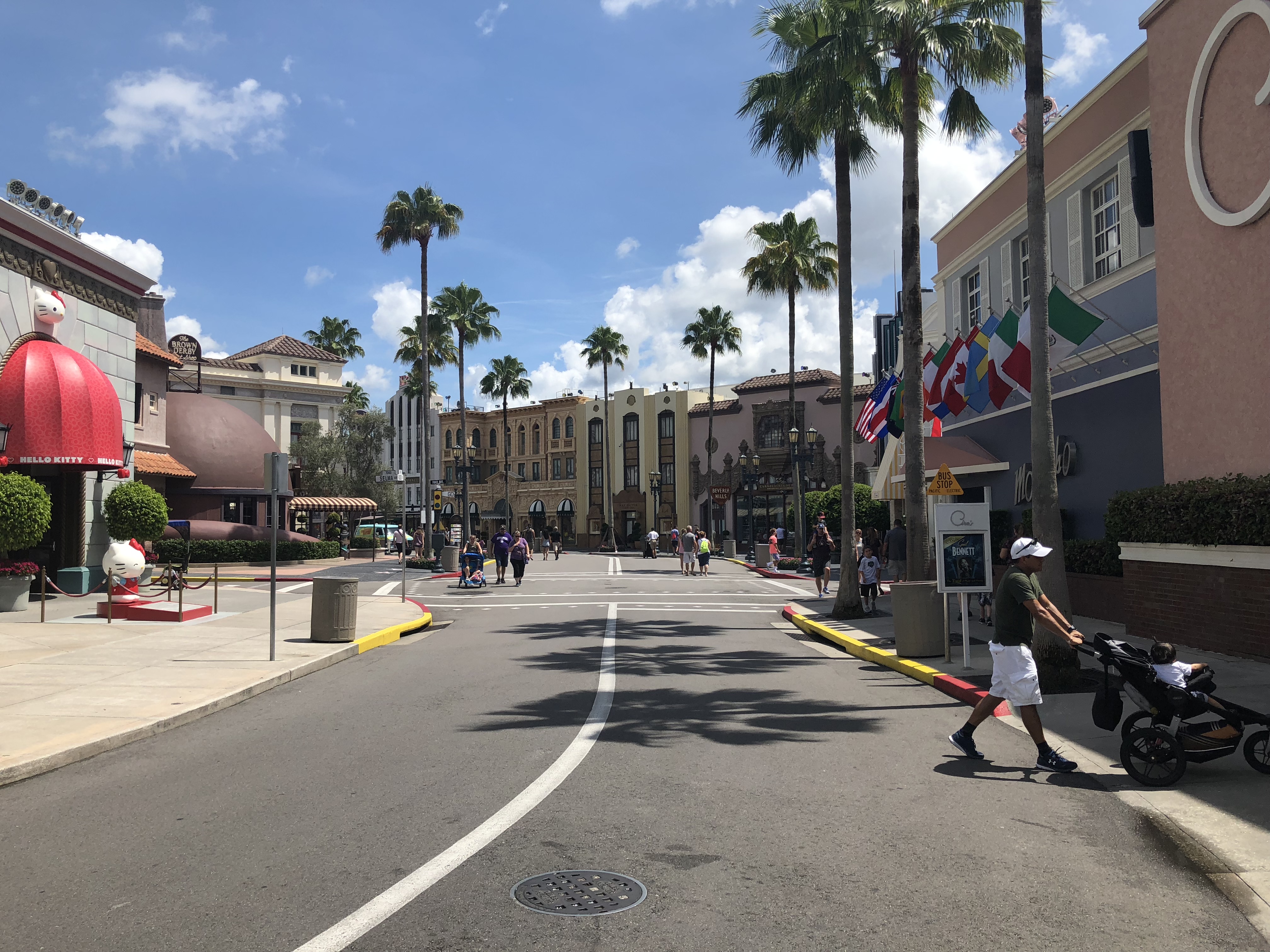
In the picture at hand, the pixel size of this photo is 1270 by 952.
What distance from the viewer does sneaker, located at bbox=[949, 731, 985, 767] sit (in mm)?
7449

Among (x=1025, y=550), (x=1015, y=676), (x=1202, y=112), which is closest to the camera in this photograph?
(x=1015, y=676)

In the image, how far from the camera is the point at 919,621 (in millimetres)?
13023

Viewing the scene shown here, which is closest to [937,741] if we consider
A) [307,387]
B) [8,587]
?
[8,587]

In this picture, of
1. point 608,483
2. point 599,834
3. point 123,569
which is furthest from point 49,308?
point 608,483

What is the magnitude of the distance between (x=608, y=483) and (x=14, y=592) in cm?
5216

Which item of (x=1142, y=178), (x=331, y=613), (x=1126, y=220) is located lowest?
(x=331, y=613)

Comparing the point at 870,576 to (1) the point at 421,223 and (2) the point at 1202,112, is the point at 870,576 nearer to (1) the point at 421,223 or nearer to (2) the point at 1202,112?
(2) the point at 1202,112

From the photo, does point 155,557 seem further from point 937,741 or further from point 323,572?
point 937,741

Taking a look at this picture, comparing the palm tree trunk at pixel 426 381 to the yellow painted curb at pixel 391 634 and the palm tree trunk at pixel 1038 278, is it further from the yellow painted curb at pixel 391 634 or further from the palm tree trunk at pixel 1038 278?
the palm tree trunk at pixel 1038 278

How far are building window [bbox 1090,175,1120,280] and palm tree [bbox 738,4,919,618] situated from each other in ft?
14.0

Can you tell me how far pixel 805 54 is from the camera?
17.1m

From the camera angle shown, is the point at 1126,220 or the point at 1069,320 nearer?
the point at 1069,320

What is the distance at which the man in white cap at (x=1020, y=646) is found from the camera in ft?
23.7

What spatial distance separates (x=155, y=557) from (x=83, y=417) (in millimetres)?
6754
